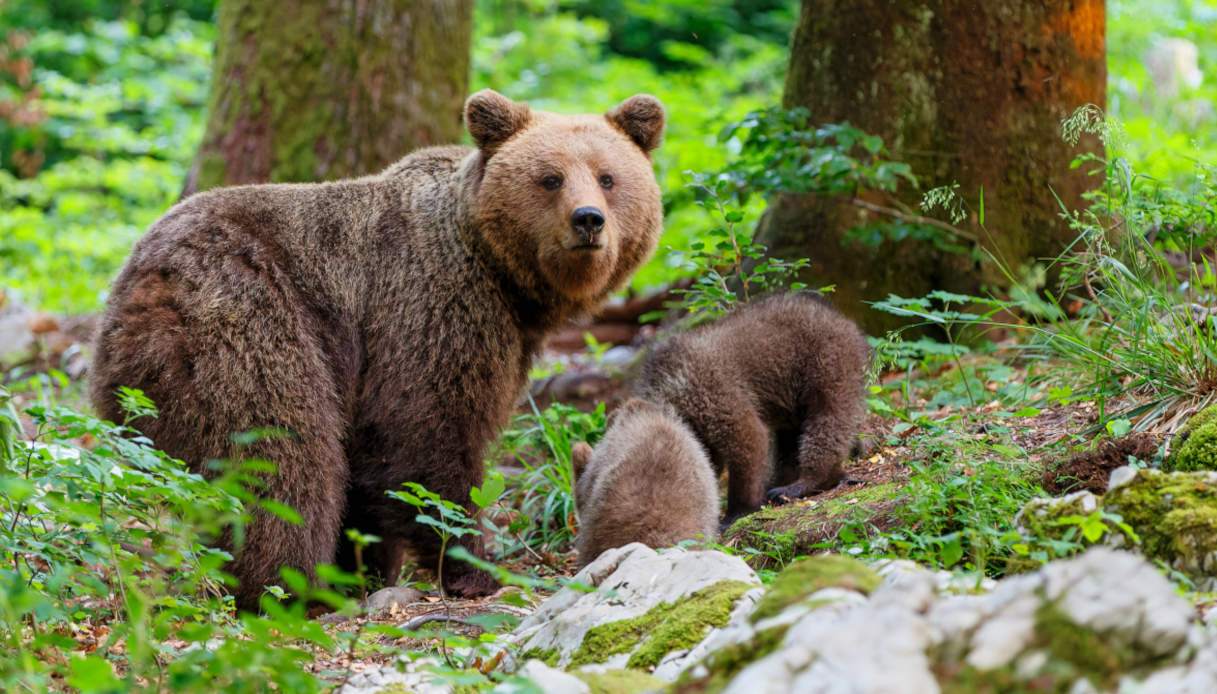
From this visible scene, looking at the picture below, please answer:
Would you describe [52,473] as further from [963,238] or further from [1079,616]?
[963,238]

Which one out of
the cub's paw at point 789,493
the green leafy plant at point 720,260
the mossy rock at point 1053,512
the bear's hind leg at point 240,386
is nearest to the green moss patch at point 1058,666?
the mossy rock at point 1053,512

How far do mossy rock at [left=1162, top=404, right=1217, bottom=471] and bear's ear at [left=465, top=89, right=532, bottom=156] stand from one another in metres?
3.29

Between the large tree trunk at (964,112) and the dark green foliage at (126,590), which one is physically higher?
the large tree trunk at (964,112)

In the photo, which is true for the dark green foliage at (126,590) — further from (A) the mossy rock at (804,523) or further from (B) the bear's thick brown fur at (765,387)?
(B) the bear's thick brown fur at (765,387)

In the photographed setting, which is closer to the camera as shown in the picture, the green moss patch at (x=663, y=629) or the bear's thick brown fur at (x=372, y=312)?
the green moss patch at (x=663, y=629)

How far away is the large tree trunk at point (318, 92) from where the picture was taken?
789cm

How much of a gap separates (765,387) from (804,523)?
105 cm

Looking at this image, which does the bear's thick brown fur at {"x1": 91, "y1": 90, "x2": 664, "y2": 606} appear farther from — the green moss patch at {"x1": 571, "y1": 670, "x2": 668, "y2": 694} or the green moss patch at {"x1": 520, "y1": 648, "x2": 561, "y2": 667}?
the green moss patch at {"x1": 571, "y1": 670, "x2": 668, "y2": 694}

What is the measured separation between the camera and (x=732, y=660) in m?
2.23

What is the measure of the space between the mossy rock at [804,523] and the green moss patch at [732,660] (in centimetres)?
182

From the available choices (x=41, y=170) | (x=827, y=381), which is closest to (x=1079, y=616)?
(x=827, y=381)

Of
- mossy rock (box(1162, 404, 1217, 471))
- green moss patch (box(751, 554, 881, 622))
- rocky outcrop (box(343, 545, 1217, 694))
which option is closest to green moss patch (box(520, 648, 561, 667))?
rocky outcrop (box(343, 545, 1217, 694))

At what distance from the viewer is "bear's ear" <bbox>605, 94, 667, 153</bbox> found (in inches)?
217

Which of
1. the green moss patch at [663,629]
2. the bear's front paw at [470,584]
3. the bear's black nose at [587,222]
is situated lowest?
the bear's front paw at [470,584]
